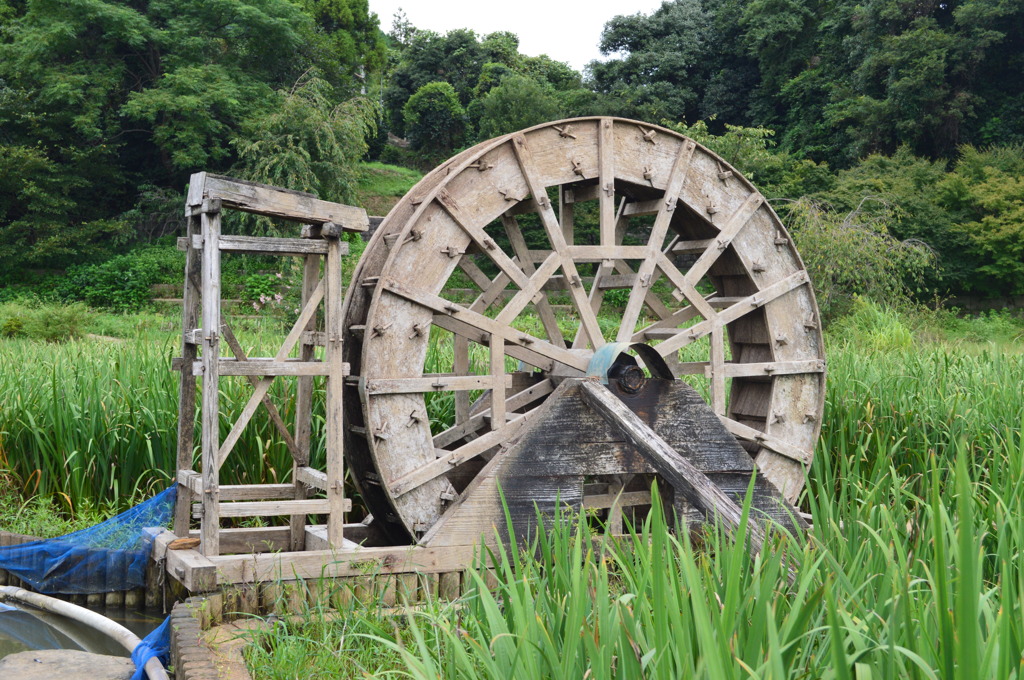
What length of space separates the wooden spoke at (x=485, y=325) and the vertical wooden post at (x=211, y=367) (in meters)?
0.99

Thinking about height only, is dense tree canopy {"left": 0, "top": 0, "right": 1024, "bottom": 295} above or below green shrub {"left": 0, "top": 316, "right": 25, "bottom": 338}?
above

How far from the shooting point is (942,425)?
5941 millimetres

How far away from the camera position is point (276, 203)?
175 inches

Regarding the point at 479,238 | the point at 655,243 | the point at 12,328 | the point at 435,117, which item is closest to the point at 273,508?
the point at 479,238

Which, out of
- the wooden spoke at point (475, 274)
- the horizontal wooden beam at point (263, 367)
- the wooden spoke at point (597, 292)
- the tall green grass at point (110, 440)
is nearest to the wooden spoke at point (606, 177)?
the wooden spoke at point (597, 292)

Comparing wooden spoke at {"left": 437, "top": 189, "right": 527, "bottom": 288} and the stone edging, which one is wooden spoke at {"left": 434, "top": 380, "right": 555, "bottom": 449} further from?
the stone edging

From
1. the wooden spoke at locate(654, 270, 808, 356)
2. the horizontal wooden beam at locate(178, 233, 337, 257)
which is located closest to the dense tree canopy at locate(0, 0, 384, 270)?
the wooden spoke at locate(654, 270, 808, 356)

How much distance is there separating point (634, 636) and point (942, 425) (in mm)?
4539

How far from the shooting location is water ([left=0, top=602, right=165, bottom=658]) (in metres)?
4.97

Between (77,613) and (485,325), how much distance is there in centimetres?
250

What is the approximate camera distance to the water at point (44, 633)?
4969 millimetres

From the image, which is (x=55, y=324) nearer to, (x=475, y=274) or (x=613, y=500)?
(x=475, y=274)

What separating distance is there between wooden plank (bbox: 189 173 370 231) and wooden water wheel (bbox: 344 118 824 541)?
0.48 meters

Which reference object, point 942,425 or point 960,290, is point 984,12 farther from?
point 942,425
